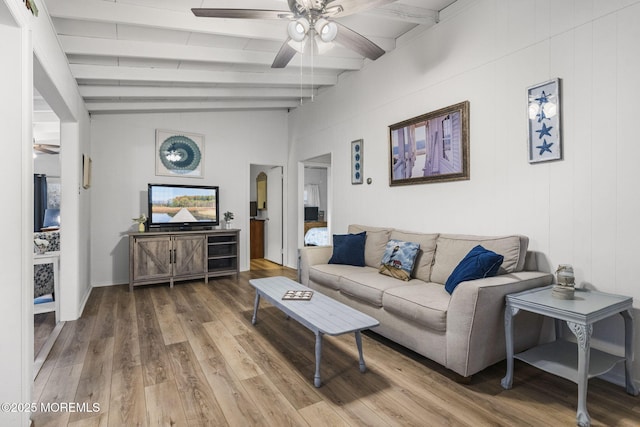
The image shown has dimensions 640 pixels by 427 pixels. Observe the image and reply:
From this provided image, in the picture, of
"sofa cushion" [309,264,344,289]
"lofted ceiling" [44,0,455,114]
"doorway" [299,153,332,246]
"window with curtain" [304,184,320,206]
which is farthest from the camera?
"window with curtain" [304,184,320,206]

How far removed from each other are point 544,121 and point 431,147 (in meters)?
1.03

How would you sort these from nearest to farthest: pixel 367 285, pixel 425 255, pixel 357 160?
1. pixel 367 285
2. pixel 425 255
3. pixel 357 160

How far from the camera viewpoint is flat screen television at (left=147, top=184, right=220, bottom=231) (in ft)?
16.1

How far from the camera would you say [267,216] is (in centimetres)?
705

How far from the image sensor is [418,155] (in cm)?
347

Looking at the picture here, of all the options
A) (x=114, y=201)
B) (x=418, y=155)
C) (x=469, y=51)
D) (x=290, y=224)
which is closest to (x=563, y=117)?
(x=469, y=51)

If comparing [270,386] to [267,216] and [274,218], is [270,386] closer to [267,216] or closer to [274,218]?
[274,218]

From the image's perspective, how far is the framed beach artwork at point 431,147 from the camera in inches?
120

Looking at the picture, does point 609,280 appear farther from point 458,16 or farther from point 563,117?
point 458,16

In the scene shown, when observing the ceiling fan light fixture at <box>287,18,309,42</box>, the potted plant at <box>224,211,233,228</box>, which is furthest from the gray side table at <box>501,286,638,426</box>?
the potted plant at <box>224,211,233,228</box>

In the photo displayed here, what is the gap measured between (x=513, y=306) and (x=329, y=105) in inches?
151

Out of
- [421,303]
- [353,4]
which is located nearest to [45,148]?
[353,4]

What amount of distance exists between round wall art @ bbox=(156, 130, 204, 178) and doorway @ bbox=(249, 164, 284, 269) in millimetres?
1190

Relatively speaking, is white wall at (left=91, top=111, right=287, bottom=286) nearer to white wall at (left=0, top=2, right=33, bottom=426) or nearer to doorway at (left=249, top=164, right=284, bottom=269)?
doorway at (left=249, top=164, right=284, bottom=269)
